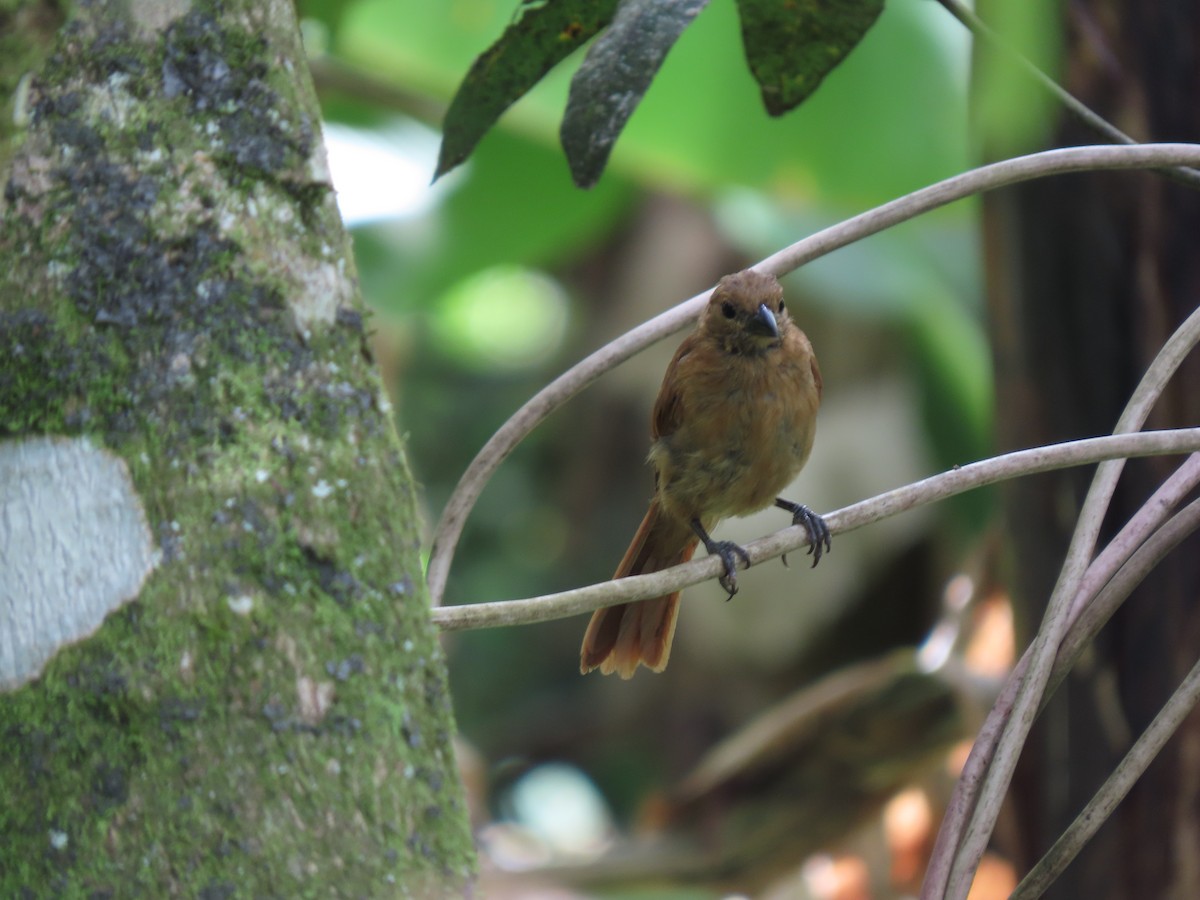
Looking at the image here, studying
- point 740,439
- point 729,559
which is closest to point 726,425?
point 740,439

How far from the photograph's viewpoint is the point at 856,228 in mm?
1693

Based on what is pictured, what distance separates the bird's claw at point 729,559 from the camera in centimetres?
188

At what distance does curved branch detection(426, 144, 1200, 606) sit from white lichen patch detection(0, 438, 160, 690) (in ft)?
1.43

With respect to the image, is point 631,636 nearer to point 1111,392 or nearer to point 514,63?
point 1111,392

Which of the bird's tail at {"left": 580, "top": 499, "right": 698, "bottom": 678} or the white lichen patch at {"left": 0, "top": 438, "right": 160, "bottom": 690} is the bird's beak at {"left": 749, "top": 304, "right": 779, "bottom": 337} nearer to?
the bird's tail at {"left": 580, "top": 499, "right": 698, "bottom": 678}

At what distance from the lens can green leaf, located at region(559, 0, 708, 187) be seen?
5.48 ft

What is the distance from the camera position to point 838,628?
223 inches

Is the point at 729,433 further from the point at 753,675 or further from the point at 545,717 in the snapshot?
the point at 545,717

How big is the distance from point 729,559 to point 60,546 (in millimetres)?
1311

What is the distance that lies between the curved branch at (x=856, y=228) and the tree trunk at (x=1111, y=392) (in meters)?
1.06

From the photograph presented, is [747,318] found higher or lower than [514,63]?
higher

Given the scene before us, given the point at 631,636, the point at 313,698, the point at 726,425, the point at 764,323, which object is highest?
the point at 764,323

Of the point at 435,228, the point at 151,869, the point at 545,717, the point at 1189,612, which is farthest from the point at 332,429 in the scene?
the point at 545,717

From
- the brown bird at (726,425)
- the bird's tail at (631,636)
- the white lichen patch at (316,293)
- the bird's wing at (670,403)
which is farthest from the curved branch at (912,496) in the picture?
the bird's wing at (670,403)
